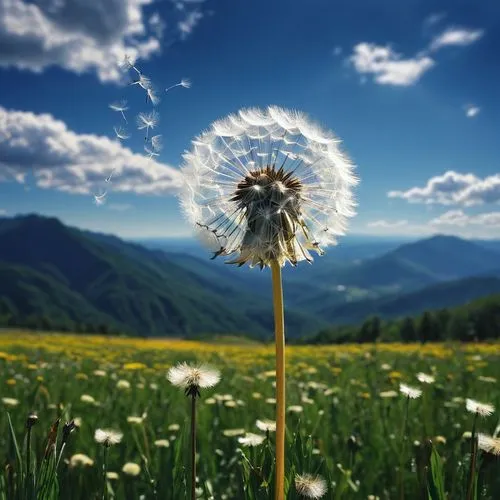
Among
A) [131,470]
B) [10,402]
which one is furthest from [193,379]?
[10,402]

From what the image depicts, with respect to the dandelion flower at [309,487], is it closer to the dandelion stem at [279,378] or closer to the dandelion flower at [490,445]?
the dandelion stem at [279,378]

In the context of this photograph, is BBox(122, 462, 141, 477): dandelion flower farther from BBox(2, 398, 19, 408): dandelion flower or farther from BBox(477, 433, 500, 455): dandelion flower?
BBox(477, 433, 500, 455): dandelion flower

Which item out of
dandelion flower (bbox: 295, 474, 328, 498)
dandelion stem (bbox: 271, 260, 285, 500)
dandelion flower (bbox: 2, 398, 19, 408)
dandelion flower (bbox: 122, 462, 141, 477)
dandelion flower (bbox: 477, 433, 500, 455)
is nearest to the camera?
dandelion stem (bbox: 271, 260, 285, 500)

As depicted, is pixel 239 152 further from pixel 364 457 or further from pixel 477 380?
pixel 477 380

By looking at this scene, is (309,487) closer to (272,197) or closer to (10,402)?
(272,197)

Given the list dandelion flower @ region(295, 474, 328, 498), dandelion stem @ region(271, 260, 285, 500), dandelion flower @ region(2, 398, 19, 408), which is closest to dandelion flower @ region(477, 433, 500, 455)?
dandelion flower @ region(295, 474, 328, 498)

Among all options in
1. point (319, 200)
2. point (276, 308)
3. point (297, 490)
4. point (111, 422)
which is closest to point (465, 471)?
point (297, 490)
